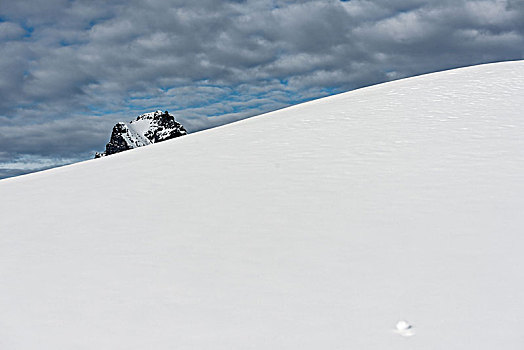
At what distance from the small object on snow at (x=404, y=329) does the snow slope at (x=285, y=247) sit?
0.01m

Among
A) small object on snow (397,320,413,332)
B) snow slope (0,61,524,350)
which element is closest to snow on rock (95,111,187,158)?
snow slope (0,61,524,350)

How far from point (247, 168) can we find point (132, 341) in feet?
13.1

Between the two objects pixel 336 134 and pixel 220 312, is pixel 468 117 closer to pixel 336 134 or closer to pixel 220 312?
pixel 336 134

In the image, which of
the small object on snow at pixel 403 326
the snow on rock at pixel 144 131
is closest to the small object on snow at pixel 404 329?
the small object on snow at pixel 403 326

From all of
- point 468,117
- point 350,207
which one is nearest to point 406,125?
point 468,117

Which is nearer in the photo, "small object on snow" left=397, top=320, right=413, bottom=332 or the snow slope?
"small object on snow" left=397, top=320, right=413, bottom=332

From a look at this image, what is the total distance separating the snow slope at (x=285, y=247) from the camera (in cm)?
295

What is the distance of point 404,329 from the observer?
2.83 meters

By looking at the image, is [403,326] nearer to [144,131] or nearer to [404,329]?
[404,329]

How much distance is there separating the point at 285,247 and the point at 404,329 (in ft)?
4.78

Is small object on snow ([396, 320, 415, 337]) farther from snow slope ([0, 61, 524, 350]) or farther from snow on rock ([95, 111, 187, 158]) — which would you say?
snow on rock ([95, 111, 187, 158])

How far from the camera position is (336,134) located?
793cm

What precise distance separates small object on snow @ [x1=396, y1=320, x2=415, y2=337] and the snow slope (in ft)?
0.04

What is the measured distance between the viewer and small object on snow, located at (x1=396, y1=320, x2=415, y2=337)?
110 inches
